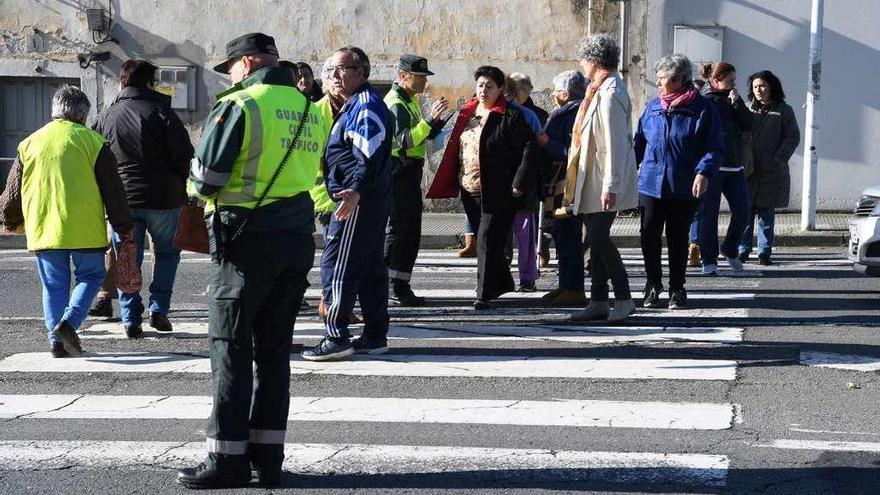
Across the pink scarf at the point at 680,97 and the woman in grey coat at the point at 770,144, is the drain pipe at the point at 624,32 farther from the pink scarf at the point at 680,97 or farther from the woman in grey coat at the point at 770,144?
the pink scarf at the point at 680,97

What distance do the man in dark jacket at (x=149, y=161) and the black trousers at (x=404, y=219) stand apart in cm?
172

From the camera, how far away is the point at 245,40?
5.94m

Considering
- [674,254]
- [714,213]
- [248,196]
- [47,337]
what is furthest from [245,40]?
[714,213]

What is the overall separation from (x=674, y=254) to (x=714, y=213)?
217cm

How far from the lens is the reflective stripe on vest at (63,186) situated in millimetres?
8539

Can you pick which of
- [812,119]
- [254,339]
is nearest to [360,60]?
[254,339]

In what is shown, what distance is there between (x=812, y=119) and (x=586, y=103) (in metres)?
7.24

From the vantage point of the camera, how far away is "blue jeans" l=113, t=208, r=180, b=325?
9.40 metres

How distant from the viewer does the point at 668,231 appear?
406 inches

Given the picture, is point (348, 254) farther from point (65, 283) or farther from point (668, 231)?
point (668, 231)

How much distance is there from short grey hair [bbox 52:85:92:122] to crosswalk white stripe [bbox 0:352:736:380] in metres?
1.47

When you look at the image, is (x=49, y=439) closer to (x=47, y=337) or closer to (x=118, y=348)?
(x=118, y=348)

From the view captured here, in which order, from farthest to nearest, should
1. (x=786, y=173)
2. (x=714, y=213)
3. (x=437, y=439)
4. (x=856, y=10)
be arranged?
1. (x=856, y=10)
2. (x=786, y=173)
3. (x=714, y=213)
4. (x=437, y=439)

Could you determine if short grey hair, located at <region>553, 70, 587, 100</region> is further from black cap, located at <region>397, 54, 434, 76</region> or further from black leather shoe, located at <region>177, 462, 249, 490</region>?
black leather shoe, located at <region>177, 462, 249, 490</region>
